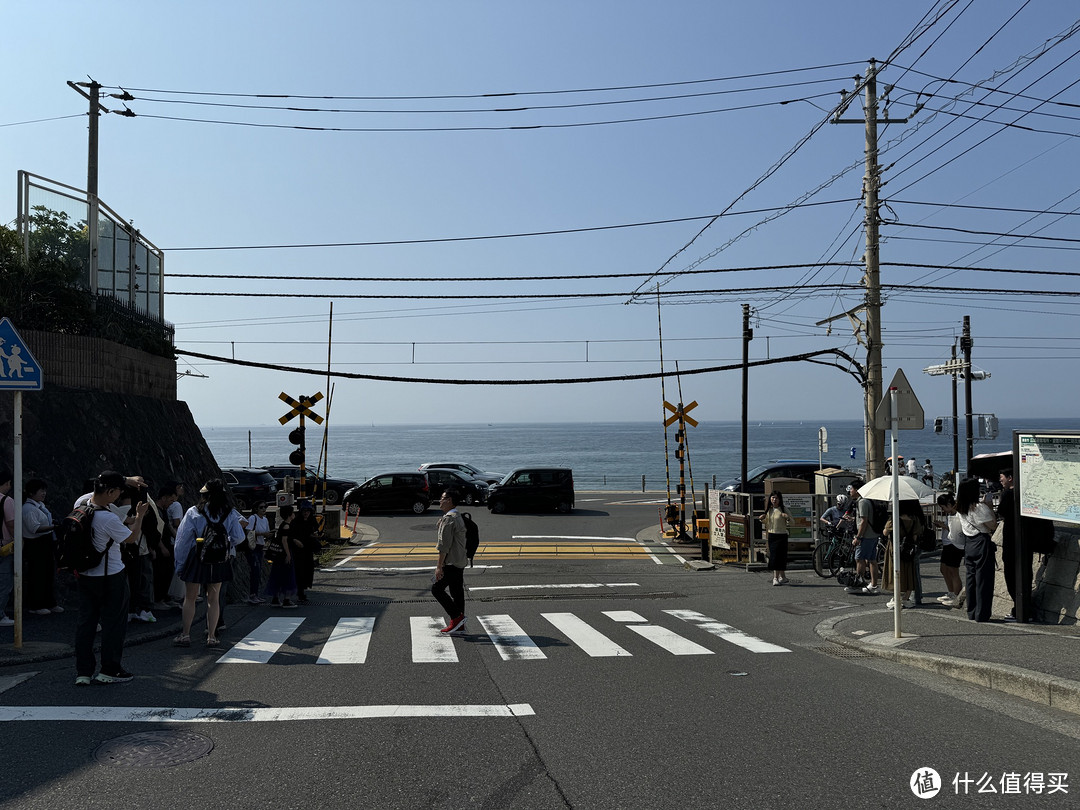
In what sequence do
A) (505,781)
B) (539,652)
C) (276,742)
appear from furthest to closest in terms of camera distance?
(539,652) → (276,742) → (505,781)

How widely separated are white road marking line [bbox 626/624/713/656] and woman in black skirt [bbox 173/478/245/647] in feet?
16.3

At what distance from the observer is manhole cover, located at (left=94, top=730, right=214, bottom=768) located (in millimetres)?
5301

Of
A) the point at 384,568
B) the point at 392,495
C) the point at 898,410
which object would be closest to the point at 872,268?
the point at 898,410

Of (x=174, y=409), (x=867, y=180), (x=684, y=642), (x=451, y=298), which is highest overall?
(x=867, y=180)

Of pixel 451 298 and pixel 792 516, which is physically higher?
pixel 451 298

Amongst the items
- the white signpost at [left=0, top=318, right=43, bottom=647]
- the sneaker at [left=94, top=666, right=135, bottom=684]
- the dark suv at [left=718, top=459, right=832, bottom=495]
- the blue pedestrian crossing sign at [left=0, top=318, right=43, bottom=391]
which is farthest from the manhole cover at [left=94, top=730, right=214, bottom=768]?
the dark suv at [left=718, top=459, right=832, bottom=495]

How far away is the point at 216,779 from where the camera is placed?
16.5ft

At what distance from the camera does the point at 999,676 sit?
7480 millimetres

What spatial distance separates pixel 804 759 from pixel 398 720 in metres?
2.89

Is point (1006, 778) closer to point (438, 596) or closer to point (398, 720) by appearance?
point (398, 720)

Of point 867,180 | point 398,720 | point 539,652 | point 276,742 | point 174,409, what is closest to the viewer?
point 276,742

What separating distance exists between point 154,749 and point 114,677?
224cm

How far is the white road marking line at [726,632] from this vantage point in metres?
9.61

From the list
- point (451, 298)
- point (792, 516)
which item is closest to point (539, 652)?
point (792, 516)
